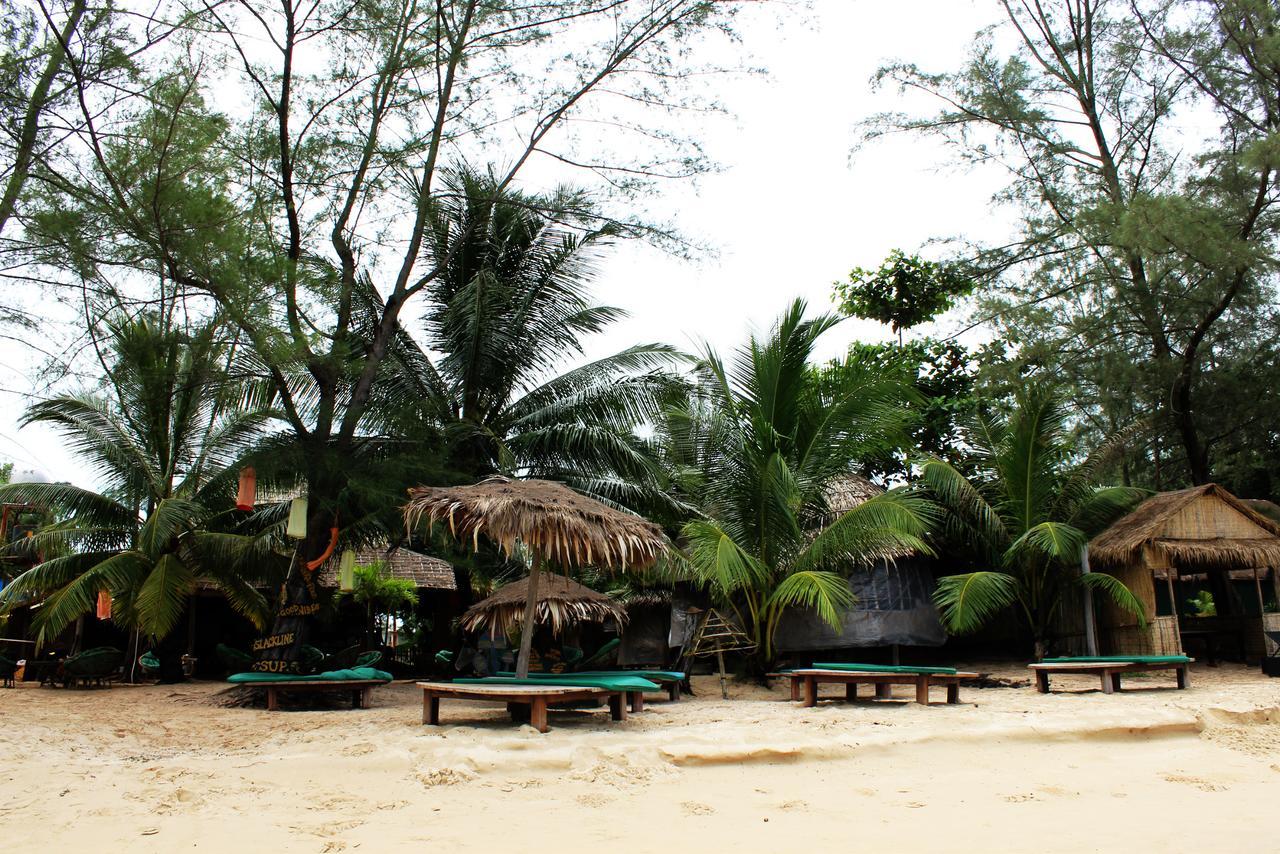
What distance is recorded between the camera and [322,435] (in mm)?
10703

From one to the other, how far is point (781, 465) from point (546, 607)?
3.00 meters

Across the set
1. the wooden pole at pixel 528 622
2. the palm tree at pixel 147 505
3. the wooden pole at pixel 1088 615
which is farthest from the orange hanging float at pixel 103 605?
the wooden pole at pixel 1088 615

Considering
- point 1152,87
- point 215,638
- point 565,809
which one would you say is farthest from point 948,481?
point 215,638

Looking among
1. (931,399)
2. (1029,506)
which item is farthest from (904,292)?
(1029,506)

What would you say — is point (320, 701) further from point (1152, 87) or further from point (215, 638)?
point (1152, 87)

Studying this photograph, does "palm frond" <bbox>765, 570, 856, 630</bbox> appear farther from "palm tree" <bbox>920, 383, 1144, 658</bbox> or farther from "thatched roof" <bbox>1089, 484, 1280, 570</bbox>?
"thatched roof" <bbox>1089, 484, 1280, 570</bbox>

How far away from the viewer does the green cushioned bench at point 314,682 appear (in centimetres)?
911

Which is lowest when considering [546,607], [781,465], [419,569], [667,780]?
[667,780]

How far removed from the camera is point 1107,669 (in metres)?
9.32

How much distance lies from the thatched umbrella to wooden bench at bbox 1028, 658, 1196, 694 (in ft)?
13.5

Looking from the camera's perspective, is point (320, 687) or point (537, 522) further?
point (320, 687)

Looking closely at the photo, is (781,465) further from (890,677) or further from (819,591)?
(890,677)

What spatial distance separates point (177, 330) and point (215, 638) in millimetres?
8720

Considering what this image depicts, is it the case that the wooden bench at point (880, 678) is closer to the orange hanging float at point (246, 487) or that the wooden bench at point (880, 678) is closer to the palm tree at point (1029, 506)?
the palm tree at point (1029, 506)
